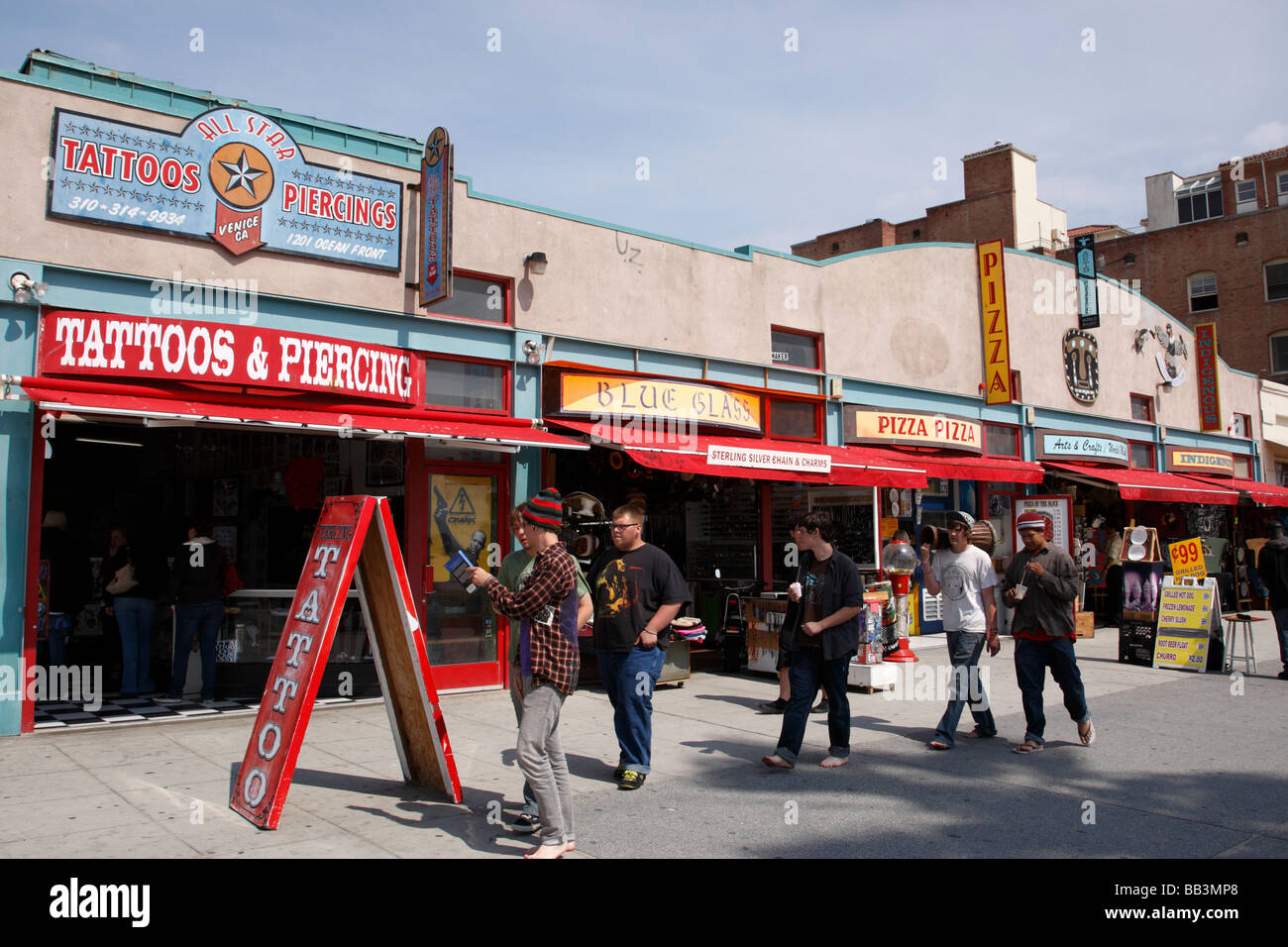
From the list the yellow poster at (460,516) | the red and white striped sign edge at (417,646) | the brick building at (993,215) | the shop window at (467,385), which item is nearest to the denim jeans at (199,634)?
the yellow poster at (460,516)

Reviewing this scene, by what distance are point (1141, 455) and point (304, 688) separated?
20175mm

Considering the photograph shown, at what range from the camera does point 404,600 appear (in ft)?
18.6

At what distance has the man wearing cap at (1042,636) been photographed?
727cm

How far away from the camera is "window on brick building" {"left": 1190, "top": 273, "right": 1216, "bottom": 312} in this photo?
34.7 m

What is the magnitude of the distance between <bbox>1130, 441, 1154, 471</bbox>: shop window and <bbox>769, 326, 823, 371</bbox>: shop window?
33.5 ft

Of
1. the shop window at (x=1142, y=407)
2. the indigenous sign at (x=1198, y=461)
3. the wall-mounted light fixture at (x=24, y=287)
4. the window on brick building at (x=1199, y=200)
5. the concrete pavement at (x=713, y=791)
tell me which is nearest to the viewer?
the concrete pavement at (x=713, y=791)

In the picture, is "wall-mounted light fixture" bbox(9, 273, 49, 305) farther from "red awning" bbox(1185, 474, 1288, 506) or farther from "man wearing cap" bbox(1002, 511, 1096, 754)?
"red awning" bbox(1185, 474, 1288, 506)

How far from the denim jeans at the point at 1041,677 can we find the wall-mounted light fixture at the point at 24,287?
833 cm

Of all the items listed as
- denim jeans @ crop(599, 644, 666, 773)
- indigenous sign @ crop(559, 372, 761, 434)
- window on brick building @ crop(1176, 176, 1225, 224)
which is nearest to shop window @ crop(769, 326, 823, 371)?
indigenous sign @ crop(559, 372, 761, 434)

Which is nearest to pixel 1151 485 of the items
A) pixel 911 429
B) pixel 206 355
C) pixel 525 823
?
pixel 911 429

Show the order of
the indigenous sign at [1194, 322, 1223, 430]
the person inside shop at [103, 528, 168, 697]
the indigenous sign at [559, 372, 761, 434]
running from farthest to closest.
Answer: the indigenous sign at [1194, 322, 1223, 430] < the indigenous sign at [559, 372, 761, 434] < the person inside shop at [103, 528, 168, 697]

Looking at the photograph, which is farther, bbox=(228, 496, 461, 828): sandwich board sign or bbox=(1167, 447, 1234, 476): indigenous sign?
bbox=(1167, 447, 1234, 476): indigenous sign

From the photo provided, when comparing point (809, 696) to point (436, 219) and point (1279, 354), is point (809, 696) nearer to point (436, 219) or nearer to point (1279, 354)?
point (436, 219)

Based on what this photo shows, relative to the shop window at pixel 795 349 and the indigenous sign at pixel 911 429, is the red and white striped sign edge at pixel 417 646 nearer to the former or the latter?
the shop window at pixel 795 349
